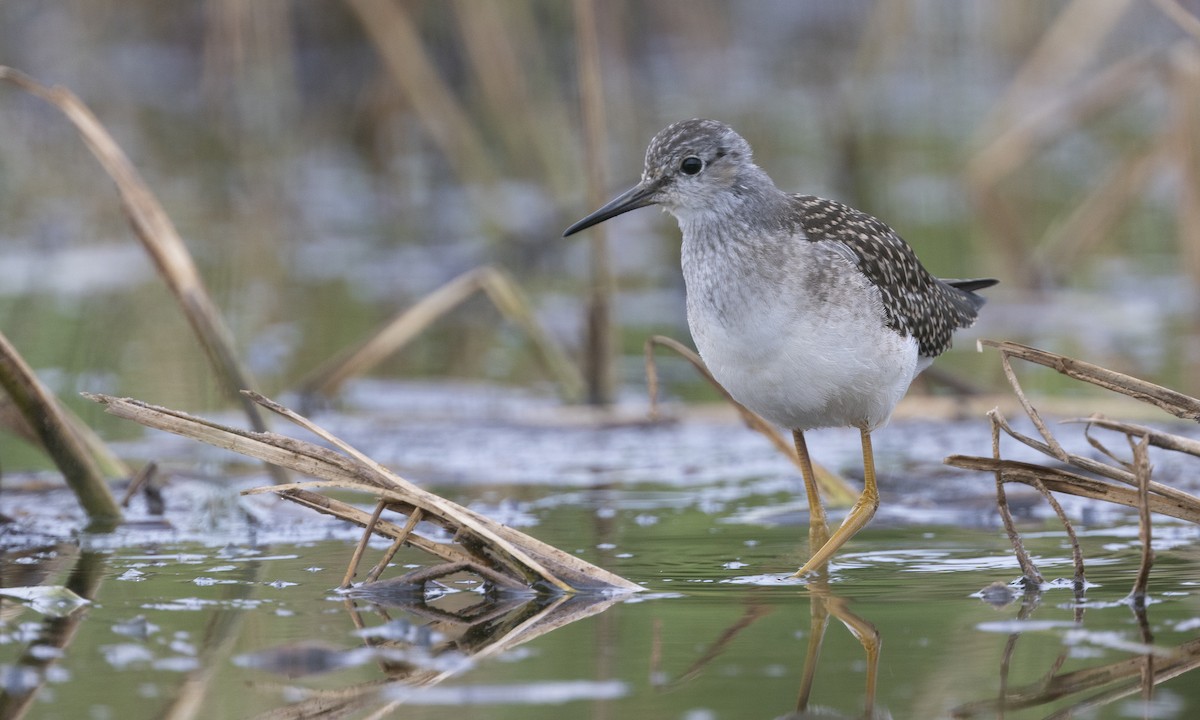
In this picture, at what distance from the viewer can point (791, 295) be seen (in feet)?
17.5

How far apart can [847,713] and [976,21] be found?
65.7 ft

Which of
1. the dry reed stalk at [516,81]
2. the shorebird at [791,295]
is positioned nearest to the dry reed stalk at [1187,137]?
the shorebird at [791,295]

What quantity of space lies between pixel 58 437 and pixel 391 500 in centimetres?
149

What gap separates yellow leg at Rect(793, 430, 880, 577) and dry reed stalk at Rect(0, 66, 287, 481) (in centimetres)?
211

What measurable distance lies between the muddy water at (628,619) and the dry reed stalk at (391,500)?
122mm

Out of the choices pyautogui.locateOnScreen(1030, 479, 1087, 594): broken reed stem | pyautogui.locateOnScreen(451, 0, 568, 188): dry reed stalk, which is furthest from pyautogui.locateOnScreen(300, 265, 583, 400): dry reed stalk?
pyautogui.locateOnScreen(451, 0, 568, 188): dry reed stalk

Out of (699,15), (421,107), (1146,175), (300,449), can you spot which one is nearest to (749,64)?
(699,15)

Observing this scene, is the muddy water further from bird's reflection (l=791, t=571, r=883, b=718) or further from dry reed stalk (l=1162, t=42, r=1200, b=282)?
dry reed stalk (l=1162, t=42, r=1200, b=282)

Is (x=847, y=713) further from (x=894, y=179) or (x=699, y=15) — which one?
(x=699, y=15)

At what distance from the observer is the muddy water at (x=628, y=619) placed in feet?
12.8

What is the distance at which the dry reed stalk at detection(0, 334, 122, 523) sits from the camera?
217 inches

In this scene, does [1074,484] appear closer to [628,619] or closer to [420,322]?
[628,619]

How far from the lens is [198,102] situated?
19094 mm

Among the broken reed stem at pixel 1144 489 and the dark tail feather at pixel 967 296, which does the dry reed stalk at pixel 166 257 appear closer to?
the dark tail feather at pixel 967 296
